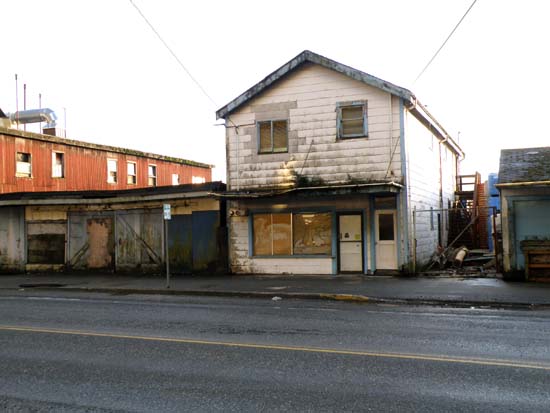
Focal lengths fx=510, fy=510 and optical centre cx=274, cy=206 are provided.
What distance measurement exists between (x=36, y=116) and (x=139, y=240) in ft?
71.3

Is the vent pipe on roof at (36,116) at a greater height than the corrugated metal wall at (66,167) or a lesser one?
greater

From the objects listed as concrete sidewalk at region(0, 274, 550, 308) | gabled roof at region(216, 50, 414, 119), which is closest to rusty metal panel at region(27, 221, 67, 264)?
concrete sidewalk at region(0, 274, 550, 308)

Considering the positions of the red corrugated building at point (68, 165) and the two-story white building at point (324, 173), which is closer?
the two-story white building at point (324, 173)

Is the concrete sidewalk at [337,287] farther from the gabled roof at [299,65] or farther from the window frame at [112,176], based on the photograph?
the window frame at [112,176]

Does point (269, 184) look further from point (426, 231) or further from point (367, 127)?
point (426, 231)

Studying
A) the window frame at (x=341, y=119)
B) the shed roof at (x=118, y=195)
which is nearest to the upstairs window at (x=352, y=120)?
the window frame at (x=341, y=119)

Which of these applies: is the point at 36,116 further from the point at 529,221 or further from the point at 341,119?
the point at 529,221

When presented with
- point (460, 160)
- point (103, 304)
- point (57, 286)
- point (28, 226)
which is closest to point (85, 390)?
point (103, 304)

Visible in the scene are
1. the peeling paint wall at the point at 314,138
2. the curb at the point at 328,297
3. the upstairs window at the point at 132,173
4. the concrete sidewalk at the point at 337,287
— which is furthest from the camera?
the upstairs window at the point at 132,173

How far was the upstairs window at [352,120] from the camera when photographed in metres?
18.0

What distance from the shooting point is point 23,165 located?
27.1 m

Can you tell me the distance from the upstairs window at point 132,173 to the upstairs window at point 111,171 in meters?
1.12

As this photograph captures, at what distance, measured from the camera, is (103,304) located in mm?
13102

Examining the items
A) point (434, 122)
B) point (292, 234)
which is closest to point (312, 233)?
point (292, 234)
